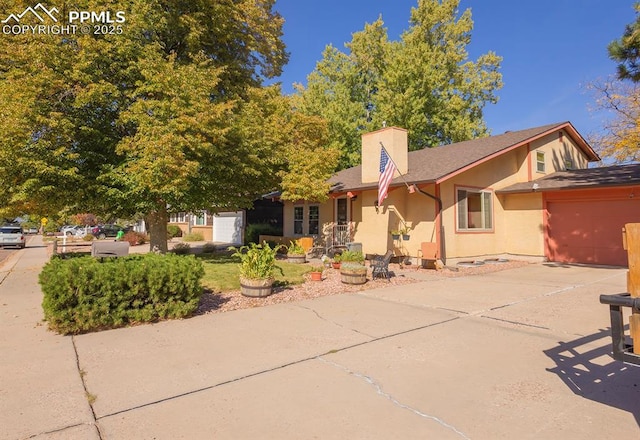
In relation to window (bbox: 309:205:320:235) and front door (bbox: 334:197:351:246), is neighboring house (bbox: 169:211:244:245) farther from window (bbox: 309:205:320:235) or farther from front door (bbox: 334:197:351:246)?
front door (bbox: 334:197:351:246)

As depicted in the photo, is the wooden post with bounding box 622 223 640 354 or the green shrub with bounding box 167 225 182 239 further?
the green shrub with bounding box 167 225 182 239

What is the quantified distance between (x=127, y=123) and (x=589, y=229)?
702 inches

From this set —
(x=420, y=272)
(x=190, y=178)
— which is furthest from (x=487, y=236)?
(x=190, y=178)

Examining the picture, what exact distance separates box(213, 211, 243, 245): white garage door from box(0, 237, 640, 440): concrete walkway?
1926cm

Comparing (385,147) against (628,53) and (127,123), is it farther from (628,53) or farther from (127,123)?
(127,123)

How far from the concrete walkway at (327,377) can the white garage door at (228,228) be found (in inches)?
758

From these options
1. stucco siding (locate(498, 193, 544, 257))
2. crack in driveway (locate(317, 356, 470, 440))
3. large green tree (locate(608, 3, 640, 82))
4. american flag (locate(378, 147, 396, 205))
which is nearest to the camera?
crack in driveway (locate(317, 356, 470, 440))

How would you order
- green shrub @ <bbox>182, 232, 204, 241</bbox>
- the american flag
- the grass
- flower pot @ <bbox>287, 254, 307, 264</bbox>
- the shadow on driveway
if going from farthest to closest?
green shrub @ <bbox>182, 232, 204, 241</bbox> < flower pot @ <bbox>287, 254, 307, 264</bbox> < the american flag < the grass < the shadow on driveway

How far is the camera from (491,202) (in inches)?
595

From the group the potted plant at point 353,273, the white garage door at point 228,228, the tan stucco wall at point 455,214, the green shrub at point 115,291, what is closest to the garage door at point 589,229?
the tan stucco wall at point 455,214

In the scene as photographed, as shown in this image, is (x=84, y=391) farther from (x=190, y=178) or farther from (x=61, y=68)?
(x=61, y=68)

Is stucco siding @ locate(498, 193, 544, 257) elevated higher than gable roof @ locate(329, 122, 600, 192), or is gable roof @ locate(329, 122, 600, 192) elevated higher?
gable roof @ locate(329, 122, 600, 192)

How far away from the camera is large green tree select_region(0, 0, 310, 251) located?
34.2 ft

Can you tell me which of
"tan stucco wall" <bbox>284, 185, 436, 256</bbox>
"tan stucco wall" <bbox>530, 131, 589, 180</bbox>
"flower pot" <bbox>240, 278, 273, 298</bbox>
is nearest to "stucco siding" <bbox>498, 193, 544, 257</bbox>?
"tan stucco wall" <bbox>530, 131, 589, 180</bbox>
